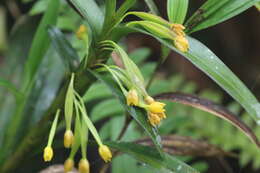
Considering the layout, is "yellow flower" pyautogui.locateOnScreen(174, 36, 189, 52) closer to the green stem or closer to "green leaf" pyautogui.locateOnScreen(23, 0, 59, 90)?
the green stem

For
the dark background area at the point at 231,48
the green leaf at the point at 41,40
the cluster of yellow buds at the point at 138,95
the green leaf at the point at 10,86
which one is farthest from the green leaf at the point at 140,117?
the dark background area at the point at 231,48

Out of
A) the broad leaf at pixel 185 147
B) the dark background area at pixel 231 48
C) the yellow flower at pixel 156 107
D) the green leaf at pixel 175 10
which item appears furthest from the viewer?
the dark background area at pixel 231 48

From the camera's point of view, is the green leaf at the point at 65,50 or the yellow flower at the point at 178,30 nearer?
the yellow flower at the point at 178,30

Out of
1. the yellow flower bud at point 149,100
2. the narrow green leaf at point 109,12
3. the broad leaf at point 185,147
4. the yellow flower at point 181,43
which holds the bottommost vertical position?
the broad leaf at point 185,147

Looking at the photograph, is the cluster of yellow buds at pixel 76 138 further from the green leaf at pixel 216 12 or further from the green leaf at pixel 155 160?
the green leaf at pixel 216 12

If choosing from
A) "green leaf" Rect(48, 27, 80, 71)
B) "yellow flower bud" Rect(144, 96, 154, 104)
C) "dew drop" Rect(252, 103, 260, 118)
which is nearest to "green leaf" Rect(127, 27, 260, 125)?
"dew drop" Rect(252, 103, 260, 118)

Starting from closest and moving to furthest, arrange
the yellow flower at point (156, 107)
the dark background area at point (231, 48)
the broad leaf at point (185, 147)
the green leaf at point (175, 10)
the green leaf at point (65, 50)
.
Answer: the yellow flower at point (156, 107) < the green leaf at point (175, 10) < the green leaf at point (65, 50) < the broad leaf at point (185, 147) < the dark background area at point (231, 48)

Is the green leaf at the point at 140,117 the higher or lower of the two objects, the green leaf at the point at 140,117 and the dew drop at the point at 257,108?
the higher
